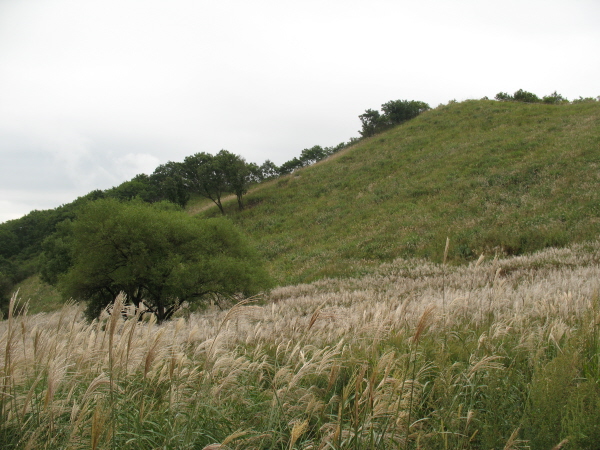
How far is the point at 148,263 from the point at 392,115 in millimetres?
45958

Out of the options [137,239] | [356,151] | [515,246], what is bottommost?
[515,246]

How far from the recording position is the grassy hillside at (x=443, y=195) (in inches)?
714

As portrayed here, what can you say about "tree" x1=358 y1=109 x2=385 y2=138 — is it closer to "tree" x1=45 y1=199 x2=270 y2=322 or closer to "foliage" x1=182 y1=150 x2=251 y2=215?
"foliage" x1=182 y1=150 x2=251 y2=215

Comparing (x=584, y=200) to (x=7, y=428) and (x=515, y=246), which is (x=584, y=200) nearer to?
(x=515, y=246)

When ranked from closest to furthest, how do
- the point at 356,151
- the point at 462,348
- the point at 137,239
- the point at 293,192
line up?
1. the point at 462,348
2. the point at 137,239
3. the point at 293,192
4. the point at 356,151

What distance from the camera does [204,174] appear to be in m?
41.2

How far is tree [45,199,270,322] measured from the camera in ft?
40.8

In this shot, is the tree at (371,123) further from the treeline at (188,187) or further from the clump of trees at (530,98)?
the clump of trees at (530,98)

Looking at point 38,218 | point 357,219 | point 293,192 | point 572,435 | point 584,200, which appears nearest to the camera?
point 572,435

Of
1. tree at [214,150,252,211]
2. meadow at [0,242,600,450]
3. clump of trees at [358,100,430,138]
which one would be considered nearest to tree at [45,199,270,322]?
meadow at [0,242,600,450]

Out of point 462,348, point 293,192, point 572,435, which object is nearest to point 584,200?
point 462,348

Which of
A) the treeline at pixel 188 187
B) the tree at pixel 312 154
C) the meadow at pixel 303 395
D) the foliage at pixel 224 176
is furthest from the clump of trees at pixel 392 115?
the meadow at pixel 303 395

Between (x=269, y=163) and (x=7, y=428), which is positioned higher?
(x=269, y=163)

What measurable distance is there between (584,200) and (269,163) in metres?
47.0
